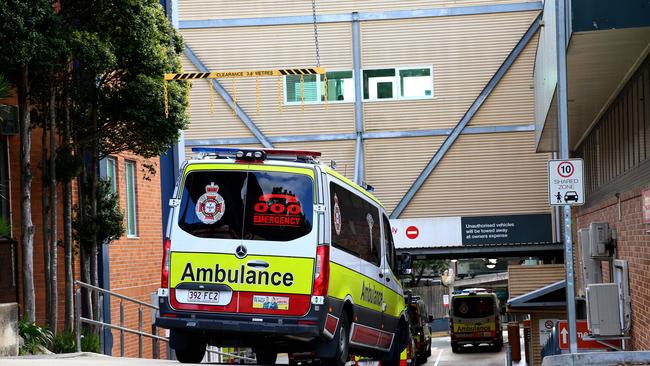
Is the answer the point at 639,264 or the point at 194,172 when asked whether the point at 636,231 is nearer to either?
the point at 639,264

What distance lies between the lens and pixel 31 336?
15.7 meters

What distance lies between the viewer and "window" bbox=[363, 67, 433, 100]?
39.0 metres

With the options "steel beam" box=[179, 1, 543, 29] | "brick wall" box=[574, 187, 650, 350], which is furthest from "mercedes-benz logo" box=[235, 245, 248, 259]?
"steel beam" box=[179, 1, 543, 29]

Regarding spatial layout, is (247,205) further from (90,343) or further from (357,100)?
(357,100)

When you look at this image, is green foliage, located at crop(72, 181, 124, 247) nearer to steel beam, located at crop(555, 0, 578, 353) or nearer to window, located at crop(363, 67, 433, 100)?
steel beam, located at crop(555, 0, 578, 353)

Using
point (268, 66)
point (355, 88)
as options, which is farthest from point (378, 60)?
point (268, 66)

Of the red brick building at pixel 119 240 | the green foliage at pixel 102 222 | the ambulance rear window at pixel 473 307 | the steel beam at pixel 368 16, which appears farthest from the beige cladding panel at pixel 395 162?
the green foliage at pixel 102 222

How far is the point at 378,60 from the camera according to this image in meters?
39.1

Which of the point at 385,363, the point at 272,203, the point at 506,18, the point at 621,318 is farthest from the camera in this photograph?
the point at 506,18

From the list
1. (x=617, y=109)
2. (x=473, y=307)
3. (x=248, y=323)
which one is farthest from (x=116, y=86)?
(x=473, y=307)

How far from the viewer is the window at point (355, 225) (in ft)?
44.8

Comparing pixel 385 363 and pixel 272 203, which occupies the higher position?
pixel 272 203

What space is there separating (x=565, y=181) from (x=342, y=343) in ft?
12.2

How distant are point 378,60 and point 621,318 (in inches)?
832
